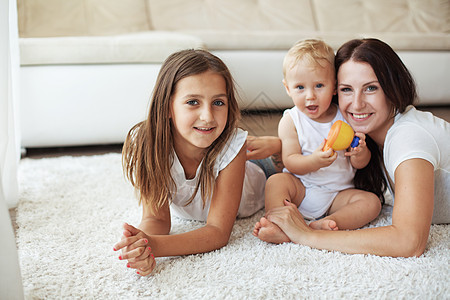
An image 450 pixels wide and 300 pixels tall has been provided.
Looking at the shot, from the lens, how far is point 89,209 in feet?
4.13

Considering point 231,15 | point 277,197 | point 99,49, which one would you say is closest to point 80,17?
point 99,49

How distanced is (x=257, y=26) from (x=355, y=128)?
5.75ft

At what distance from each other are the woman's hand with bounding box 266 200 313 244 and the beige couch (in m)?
0.46

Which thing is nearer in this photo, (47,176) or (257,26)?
(47,176)

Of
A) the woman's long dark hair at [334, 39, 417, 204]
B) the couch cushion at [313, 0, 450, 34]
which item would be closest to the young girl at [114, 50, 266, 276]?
the woman's long dark hair at [334, 39, 417, 204]

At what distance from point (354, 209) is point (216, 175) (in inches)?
15.0

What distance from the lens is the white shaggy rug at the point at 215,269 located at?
0.78 m

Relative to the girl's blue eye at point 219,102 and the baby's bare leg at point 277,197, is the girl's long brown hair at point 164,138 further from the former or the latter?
the baby's bare leg at point 277,197

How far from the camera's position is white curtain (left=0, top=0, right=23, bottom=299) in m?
0.68

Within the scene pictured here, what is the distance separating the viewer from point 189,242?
937 mm

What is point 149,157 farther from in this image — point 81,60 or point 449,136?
point 81,60

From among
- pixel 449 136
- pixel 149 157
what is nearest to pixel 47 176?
pixel 149 157

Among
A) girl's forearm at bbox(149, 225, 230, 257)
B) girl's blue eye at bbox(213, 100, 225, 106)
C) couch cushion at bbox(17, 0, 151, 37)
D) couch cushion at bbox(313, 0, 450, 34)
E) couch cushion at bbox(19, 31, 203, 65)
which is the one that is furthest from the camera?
couch cushion at bbox(313, 0, 450, 34)

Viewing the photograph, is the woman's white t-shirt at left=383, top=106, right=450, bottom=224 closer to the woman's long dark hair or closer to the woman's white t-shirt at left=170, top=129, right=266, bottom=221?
the woman's long dark hair
